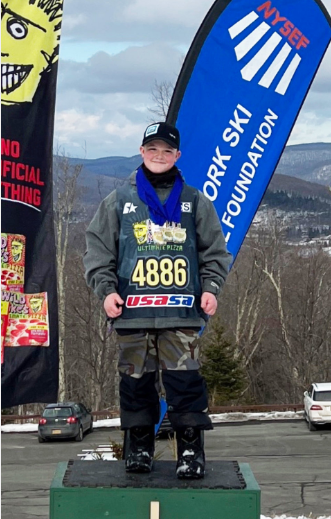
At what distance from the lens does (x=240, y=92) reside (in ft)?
22.7

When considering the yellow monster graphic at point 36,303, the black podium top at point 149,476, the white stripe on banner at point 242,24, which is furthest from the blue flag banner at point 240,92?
the black podium top at point 149,476

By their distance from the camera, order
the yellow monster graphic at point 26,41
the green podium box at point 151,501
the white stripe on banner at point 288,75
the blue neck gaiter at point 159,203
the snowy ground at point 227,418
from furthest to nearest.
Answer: the snowy ground at point 227,418
the white stripe on banner at point 288,75
the yellow monster graphic at point 26,41
the blue neck gaiter at point 159,203
the green podium box at point 151,501

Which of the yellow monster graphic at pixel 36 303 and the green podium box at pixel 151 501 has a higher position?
the yellow monster graphic at pixel 36 303

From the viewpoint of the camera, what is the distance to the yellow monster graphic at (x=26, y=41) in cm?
665

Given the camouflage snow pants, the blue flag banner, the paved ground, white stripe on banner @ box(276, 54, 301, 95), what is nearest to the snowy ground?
the paved ground

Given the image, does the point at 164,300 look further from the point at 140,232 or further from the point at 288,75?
the point at 288,75

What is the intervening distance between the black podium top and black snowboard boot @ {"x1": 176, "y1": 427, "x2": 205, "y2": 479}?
4 cm

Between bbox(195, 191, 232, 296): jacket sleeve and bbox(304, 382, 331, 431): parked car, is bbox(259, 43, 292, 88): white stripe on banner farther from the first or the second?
bbox(304, 382, 331, 431): parked car

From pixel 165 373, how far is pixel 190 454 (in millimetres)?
434

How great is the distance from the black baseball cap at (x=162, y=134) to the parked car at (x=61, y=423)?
2041 cm

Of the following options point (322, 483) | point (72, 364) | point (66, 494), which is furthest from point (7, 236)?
point (72, 364)

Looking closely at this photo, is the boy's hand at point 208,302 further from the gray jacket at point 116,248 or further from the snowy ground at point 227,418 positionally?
the snowy ground at point 227,418

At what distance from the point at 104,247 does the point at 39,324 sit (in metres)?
3.16

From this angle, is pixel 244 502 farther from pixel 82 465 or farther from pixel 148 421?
pixel 82 465
